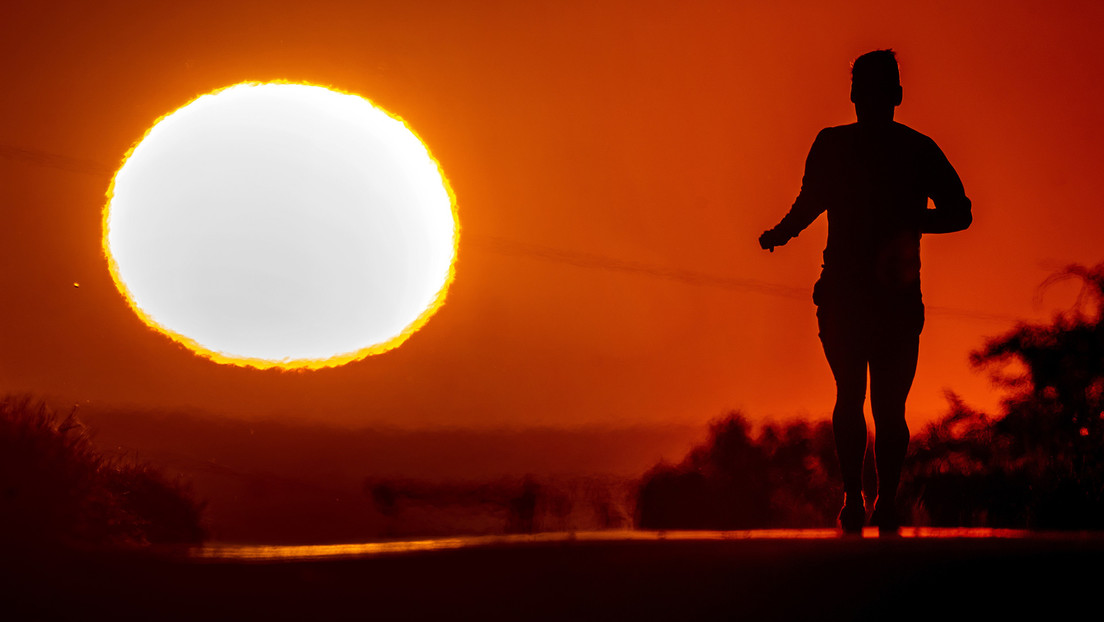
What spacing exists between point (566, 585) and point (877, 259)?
2.87m

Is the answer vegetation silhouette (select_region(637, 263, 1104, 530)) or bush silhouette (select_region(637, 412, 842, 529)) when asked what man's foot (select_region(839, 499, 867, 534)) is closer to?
vegetation silhouette (select_region(637, 263, 1104, 530))

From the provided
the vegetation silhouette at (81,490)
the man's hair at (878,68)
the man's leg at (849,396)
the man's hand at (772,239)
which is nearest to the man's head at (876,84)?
the man's hair at (878,68)

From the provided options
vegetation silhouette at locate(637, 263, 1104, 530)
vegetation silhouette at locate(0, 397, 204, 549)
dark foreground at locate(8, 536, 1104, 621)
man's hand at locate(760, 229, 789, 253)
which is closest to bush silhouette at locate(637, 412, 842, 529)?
vegetation silhouette at locate(637, 263, 1104, 530)

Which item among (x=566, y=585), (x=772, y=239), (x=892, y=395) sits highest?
(x=772, y=239)

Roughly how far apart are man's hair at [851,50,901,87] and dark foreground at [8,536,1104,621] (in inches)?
107

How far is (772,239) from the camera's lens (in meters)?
6.64

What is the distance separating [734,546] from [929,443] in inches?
502

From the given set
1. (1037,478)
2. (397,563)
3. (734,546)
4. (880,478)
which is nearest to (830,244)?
(880,478)

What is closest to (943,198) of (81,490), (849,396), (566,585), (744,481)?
(849,396)

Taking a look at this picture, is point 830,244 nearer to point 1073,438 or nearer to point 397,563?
point 397,563

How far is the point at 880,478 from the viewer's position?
20.0ft

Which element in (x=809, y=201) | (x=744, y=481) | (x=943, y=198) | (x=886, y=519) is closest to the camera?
(x=886, y=519)

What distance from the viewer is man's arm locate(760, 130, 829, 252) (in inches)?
249

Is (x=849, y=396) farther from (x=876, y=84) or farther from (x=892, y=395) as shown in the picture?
(x=876, y=84)
